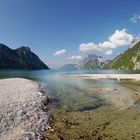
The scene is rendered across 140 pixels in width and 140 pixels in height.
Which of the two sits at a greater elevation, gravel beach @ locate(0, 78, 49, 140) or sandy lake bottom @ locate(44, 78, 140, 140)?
gravel beach @ locate(0, 78, 49, 140)

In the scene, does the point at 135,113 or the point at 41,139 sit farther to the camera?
the point at 135,113

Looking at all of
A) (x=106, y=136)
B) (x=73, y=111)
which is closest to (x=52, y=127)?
(x=106, y=136)

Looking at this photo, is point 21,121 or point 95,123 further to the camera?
point 95,123

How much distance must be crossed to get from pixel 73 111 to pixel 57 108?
10.1 feet

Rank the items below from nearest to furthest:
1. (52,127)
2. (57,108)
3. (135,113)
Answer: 1. (52,127)
2. (135,113)
3. (57,108)

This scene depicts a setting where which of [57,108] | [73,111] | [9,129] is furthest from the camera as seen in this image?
[57,108]

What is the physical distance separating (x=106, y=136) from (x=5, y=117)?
1023 cm

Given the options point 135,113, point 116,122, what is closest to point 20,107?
point 116,122

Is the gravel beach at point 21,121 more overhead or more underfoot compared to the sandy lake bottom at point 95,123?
more overhead

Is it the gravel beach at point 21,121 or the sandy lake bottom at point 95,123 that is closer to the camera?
the gravel beach at point 21,121

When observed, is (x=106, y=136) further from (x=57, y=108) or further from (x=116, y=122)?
(x=57, y=108)

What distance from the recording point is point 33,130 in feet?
58.2

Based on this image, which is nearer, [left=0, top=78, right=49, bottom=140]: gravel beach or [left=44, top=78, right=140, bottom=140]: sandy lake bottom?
[left=0, top=78, right=49, bottom=140]: gravel beach

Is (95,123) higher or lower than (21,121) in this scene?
lower
